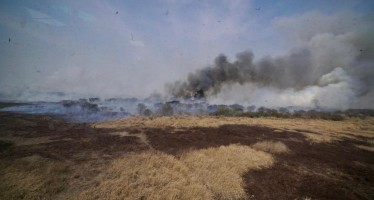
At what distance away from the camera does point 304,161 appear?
51.0 ft

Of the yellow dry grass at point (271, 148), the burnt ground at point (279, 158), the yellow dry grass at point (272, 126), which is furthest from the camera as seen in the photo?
the yellow dry grass at point (272, 126)

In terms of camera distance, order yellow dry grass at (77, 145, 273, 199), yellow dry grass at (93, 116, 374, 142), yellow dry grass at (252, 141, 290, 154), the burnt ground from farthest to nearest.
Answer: yellow dry grass at (93, 116, 374, 142) → yellow dry grass at (252, 141, 290, 154) → the burnt ground → yellow dry grass at (77, 145, 273, 199)

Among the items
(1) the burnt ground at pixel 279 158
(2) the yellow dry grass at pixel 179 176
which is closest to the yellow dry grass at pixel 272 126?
(1) the burnt ground at pixel 279 158

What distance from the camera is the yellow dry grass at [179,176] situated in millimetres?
9211

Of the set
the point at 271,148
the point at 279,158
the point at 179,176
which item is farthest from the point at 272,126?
the point at 179,176

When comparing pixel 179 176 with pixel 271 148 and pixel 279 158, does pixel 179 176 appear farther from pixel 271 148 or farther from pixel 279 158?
pixel 271 148

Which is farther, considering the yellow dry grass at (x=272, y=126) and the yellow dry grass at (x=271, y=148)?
the yellow dry grass at (x=272, y=126)

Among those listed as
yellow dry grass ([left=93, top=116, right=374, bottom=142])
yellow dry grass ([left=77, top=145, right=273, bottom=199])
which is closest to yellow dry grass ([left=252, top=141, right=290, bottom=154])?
yellow dry grass ([left=77, top=145, right=273, bottom=199])

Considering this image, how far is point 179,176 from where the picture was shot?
1103 cm

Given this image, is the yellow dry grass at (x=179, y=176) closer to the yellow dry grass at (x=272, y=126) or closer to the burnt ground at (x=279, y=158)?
the burnt ground at (x=279, y=158)

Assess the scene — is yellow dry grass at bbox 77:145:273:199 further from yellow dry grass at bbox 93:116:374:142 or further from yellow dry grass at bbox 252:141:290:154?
yellow dry grass at bbox 93:116:374:142

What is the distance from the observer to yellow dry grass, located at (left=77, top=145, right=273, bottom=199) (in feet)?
30.2

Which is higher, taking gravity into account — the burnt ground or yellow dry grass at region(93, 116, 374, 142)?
yellow dry grass at region(93, 116, 374, 142)

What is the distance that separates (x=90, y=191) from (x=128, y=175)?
216cm
